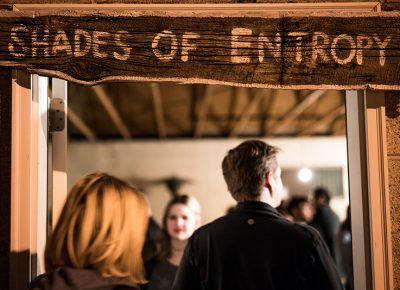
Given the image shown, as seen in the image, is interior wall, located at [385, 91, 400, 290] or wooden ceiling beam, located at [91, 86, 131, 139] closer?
interior wall, located at [385, 91, 400, 290]

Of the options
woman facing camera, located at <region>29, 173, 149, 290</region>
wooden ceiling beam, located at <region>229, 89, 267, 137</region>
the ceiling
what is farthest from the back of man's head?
wooden ceiling beam, located at <region>229, 89, 267, 137</region>

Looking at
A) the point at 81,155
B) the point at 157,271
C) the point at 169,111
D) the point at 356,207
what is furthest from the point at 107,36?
the point at 81,155

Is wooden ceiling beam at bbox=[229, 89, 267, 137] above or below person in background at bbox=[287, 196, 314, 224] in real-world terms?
above

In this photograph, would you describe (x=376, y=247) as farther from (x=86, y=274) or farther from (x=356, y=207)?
(x=86, y=274)

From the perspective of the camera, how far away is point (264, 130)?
11.7m

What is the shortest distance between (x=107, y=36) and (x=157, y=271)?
1787 mm

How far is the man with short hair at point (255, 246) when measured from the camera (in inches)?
80.1

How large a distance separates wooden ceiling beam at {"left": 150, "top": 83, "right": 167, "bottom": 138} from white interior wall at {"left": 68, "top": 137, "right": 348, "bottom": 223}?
63 centimetres

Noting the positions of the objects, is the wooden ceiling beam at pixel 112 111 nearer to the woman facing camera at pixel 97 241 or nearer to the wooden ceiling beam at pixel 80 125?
the wooden ceiling beam at pixel 80 125

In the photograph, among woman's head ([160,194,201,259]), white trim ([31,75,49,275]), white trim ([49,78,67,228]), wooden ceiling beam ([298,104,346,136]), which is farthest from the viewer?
wooden ceiling beam ([298,104,346,136])

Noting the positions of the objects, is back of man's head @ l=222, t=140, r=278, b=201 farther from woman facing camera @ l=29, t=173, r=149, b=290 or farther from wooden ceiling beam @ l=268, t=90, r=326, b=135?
wooden ceiling beam @ l=268, t=90, r=326, b=135

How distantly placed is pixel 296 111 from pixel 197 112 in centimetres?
187

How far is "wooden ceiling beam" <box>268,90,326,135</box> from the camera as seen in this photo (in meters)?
8.16

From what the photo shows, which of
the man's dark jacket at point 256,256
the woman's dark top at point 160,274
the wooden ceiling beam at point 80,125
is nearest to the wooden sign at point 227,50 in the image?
the man's dark jacket at point 256,256
